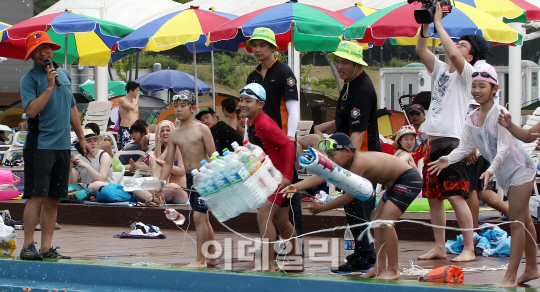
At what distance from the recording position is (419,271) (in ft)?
17.0

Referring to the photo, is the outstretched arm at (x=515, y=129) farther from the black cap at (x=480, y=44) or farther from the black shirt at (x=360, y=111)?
the black cap at (x=480, y=44)

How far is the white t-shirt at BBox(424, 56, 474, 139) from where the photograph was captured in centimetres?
566

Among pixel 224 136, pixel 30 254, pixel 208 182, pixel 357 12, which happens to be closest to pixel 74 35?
pixel 357 12

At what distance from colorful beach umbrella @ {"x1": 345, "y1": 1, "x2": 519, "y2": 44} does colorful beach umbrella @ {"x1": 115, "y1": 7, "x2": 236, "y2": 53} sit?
2709 mm

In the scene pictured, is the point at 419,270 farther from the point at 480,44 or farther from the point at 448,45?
the point at 480,44

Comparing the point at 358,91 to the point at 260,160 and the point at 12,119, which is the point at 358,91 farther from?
the point at 12,119

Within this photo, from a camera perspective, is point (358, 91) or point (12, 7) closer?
point (358, 91)

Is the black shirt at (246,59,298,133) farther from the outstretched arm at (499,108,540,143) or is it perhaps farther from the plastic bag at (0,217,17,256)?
the plastic bag at (0,217,17,256)

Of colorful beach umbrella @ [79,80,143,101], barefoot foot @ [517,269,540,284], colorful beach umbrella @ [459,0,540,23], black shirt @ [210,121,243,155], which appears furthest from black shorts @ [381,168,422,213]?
colorful beach umbrella @ [79,80,143,101]

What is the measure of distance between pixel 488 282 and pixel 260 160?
6.22 feet

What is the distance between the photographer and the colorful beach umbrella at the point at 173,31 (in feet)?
34.4

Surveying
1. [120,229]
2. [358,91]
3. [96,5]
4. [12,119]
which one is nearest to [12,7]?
[12,119]

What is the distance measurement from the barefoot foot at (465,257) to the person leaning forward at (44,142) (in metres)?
3.42

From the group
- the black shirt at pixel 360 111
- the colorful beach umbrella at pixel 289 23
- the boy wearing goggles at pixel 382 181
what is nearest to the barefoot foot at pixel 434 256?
the boy wearing goggles at pixel 382 181
